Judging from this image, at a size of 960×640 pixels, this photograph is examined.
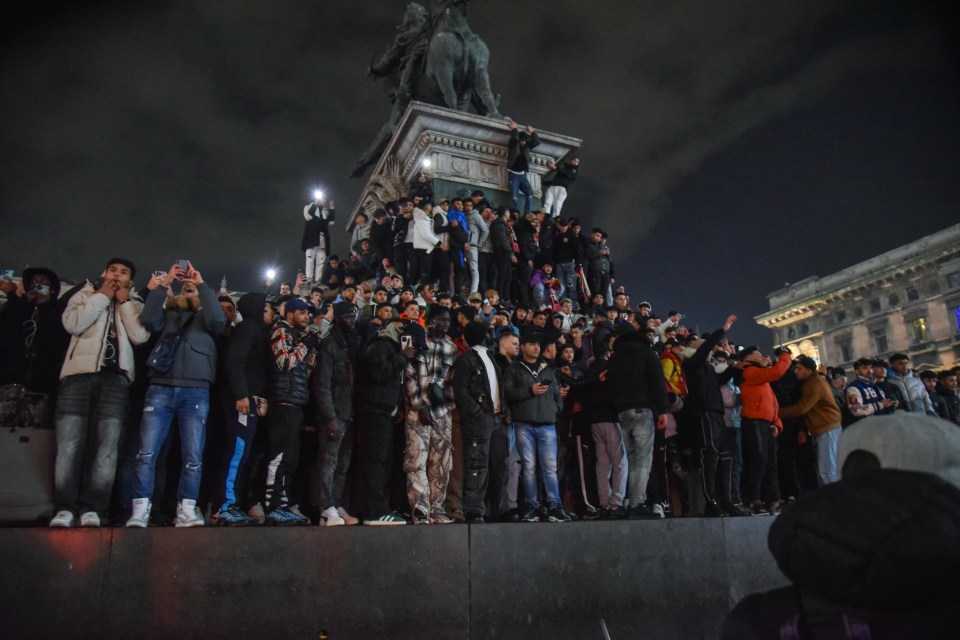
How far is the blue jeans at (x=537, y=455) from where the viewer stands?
265 inches

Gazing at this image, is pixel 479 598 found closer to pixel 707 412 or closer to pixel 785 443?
pixel 707 412

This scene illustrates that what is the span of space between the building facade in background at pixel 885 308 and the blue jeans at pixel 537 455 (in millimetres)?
46971

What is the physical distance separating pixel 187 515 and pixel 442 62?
50.8 ft

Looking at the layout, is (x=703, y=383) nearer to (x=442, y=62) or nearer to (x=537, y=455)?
(x=537, y=455)

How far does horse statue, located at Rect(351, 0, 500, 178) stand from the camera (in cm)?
1780

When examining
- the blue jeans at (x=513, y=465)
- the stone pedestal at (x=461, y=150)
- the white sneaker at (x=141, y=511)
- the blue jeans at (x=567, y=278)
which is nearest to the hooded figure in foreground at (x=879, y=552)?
the white sneaker at (x=141, y=511)

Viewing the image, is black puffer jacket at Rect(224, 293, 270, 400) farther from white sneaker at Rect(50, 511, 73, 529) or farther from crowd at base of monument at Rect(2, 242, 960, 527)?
white sneaker at Rect(50, 511, 73, 529)

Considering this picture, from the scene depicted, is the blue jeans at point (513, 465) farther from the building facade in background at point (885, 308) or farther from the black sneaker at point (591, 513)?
the building facade in background at point (885, 308)

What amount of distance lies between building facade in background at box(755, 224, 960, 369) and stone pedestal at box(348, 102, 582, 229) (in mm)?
39054

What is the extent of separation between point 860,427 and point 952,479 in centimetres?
25

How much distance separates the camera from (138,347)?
227 inches

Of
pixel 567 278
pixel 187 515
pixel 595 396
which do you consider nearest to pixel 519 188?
pixel 567 278

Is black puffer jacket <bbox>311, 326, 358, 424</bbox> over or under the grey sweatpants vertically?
over

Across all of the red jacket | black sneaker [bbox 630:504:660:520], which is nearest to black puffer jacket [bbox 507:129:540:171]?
the red jacket
